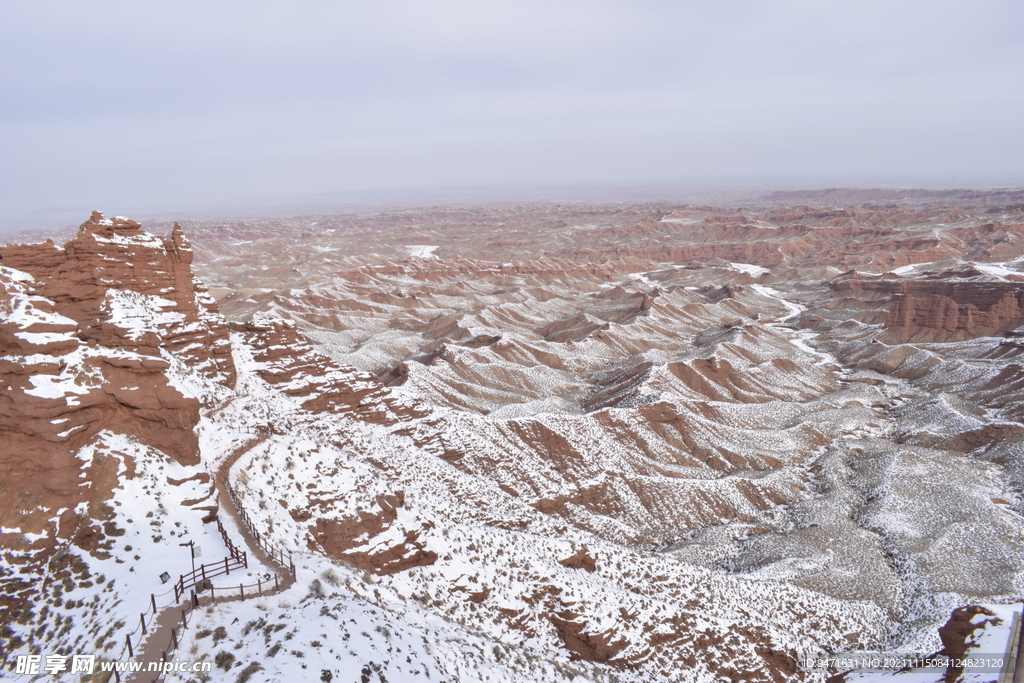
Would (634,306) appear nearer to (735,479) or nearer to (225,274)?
(735,479)

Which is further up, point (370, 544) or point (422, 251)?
point (422, 251)

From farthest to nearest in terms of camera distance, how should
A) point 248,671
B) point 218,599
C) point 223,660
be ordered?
point 218,599 < point 223,660 < point 248,671

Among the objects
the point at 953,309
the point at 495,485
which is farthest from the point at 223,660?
the point at 953,309

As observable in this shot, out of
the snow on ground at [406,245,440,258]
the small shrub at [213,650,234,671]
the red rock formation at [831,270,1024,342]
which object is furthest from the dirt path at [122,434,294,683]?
the snow on ground at [406,245,440,258]

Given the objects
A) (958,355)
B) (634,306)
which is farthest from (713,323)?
(958,355)

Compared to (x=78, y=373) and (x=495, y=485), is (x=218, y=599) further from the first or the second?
(x=495, y=485)

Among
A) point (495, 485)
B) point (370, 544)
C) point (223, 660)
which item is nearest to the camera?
point (223, 660)

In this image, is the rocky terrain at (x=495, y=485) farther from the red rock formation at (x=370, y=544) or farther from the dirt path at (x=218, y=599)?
the dirt path at (x=218, y=599)
